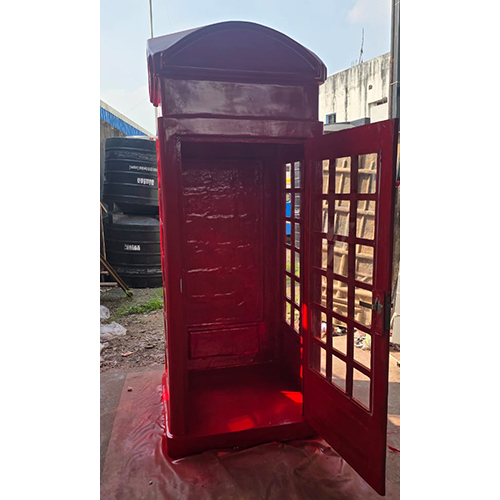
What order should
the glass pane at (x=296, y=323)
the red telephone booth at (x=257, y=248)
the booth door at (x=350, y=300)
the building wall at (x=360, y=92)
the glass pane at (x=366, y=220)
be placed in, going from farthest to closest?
the building wall at (x=360, y=92), the glass pane at (x=366, y=220), the glass pane at (x=296, y=323), the red telephone booth at (x=257, y=248), the booth door at (x=350, y=300)

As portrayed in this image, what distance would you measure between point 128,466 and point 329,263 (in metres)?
1.77

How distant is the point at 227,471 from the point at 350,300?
4.23 ft

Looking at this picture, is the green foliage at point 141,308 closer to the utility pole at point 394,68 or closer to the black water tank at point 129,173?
the black water tank at point 129,173

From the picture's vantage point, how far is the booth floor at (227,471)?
232cm

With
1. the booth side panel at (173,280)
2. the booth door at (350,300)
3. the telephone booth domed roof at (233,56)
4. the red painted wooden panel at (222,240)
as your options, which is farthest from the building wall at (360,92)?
the booth side panel at (173,280)

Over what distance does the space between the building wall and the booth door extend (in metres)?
10.1

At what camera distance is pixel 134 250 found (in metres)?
7.41

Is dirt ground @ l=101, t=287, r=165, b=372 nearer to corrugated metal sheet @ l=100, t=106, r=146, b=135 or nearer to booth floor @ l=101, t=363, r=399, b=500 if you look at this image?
booth floor @ l=101, t=363, r=399, b=500

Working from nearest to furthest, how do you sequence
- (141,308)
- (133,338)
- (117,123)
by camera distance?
(133,338), (141,308), (117,123)

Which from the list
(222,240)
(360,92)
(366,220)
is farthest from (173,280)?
(360,92)

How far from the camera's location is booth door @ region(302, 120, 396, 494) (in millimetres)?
1976

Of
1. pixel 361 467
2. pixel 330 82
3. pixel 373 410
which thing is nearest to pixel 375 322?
pixel 373 410

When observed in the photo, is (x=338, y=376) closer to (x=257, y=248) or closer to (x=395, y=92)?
(x=257, y=248)

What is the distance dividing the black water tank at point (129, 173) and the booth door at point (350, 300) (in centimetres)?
560
